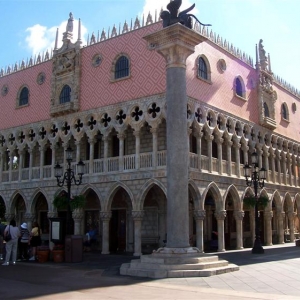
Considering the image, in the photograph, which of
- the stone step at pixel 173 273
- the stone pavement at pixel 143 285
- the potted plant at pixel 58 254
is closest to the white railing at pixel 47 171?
the potted plant at pixel 58 254

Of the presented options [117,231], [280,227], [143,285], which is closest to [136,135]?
[117,231]

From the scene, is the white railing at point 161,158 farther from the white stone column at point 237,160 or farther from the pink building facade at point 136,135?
the white stone column at point 237,160

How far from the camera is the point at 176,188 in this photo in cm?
1187

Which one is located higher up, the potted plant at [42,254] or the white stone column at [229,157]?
the white stone column at [229,157]

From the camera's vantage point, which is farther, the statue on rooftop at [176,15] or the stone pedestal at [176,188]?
the statue on rooftop at [176,15]

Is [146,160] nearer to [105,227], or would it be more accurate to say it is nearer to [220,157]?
[105,227]

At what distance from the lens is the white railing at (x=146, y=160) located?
1881 centimetres

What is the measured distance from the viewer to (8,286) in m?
9.16

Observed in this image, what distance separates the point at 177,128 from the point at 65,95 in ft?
40.5

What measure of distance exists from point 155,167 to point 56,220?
4908mm

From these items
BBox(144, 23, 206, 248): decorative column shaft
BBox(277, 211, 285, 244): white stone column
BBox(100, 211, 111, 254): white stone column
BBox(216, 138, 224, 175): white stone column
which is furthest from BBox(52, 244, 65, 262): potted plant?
BBox(277, 211, 285, 244): white stone column

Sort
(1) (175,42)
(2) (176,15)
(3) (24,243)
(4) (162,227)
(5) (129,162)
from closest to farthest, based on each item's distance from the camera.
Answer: (1) (175,42), (2) (176,15), (3) (24,243), (5) (129,162), (4) (162,227)

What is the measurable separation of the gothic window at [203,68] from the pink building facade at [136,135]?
0.05 m

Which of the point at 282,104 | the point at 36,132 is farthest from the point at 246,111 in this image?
the point at 36,132
